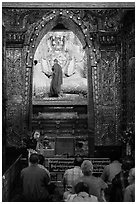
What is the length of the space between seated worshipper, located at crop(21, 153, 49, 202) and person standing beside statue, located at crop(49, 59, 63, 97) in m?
7.79

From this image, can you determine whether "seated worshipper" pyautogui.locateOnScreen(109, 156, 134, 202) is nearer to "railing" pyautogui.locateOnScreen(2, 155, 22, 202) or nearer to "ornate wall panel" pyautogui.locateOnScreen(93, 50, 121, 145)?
"railing" pyautogui.locateOnScreen(2, 155, 22, 202)

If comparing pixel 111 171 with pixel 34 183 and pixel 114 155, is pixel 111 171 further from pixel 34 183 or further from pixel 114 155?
pixel 114 155

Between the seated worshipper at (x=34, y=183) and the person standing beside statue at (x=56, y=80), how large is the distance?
307 inches

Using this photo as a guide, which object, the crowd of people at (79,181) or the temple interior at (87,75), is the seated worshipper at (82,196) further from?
the temple interior at (87,75)

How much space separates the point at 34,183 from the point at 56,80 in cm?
809

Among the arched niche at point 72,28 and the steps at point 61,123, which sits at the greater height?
the arched niche at point 72,28

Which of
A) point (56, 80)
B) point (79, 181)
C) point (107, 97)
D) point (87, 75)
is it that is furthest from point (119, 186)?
point (56, 80)

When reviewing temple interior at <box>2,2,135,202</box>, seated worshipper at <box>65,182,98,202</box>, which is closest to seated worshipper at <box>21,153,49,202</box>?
seated worshipper at <box>65,182,98,202</box>

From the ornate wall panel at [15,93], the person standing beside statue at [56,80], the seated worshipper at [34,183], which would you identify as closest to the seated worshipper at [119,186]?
the seated worshipper at [34,183]

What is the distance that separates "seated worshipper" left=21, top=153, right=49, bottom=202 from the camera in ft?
21.3

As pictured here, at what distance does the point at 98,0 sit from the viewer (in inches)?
246

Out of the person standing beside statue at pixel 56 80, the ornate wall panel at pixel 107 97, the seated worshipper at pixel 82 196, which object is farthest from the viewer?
the person standing beside statue at pixel 56 80

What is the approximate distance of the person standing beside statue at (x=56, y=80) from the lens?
14241 mm

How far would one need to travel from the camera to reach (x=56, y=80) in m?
14.3
